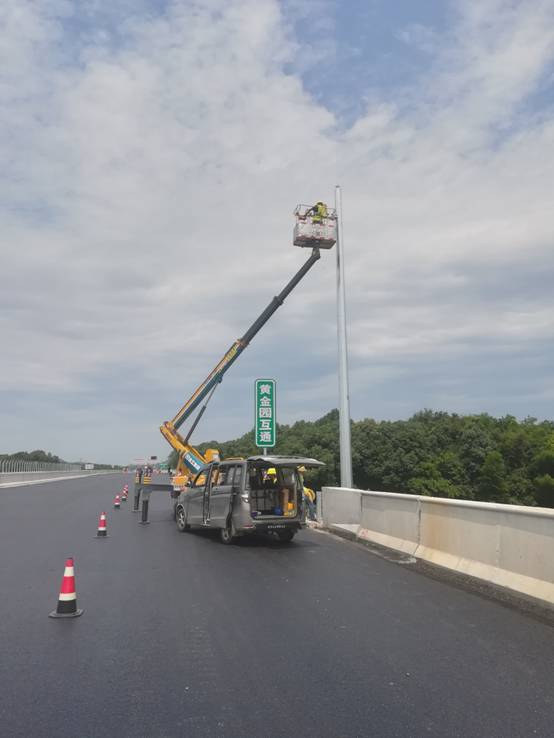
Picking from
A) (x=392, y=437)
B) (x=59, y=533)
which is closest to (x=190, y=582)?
(x=59, y=533)

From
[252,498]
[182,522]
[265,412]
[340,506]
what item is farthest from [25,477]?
[252,498]

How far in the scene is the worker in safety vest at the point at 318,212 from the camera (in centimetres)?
2417

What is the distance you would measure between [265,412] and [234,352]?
396 inches

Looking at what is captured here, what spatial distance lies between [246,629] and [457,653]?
2.07 meters

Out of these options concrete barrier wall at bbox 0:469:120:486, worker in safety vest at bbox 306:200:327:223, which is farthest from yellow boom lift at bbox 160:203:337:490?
concrete barrier wall at bbox 0:469:120:486

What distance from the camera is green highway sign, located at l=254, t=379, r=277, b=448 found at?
72.6 ft

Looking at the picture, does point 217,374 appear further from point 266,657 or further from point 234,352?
point 266,657

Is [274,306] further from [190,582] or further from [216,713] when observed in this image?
[216,713]

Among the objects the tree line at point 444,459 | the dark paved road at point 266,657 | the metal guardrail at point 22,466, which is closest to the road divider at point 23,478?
the metal guardrail at point 22,466

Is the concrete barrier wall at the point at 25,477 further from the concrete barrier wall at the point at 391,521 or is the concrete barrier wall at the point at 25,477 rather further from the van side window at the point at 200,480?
the concrete barrier wall at the point at 391,521

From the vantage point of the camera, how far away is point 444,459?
80125 mm

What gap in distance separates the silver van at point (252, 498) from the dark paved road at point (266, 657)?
10.1 feet

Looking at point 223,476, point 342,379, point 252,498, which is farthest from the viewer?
point 342,379

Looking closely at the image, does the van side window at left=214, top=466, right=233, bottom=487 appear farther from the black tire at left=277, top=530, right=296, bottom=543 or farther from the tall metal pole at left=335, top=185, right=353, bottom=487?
the tall metal pole at left=335, top=185, right=353, bottom=487
